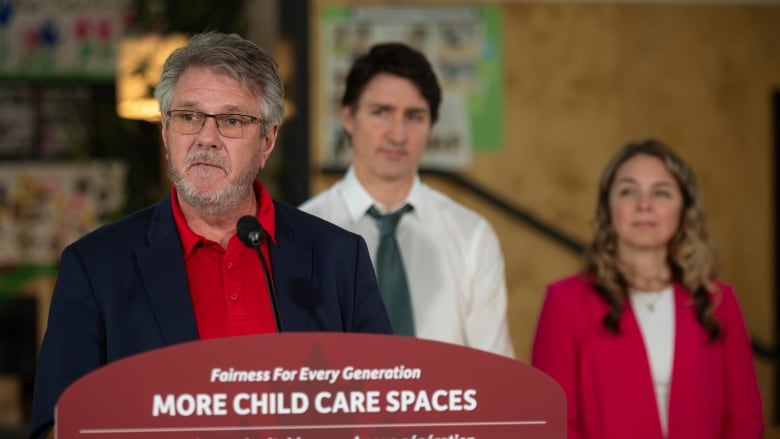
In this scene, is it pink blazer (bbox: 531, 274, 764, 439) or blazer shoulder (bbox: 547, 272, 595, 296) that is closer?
Result: pink blazer (bbox: 531, 274, 764, 439)

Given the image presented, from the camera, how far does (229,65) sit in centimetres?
186

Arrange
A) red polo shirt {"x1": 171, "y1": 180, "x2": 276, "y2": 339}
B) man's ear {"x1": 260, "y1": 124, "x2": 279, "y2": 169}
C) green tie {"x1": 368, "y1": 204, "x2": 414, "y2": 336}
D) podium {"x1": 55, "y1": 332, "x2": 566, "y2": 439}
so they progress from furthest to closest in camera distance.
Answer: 1. green tie {"x1": 368, "y1": 204, "x2": 414, "y2": 336}
2. man's ear {"x1": 260, "y1": 124, "x2": 279, "y2": 169}
3. red polo shirt {"x1": 171, "y1": 180, "x2": 276, "y2": 339}
4. podium {"x1": 55, "y1": 332, "x2": 566, "y2": 439}

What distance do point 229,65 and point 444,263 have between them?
1062mm

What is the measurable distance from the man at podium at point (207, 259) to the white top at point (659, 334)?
1156mm

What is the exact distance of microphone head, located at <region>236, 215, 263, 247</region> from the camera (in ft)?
5.65

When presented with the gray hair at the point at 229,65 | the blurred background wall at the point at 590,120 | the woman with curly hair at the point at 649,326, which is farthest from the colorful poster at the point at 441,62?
the gray hair at the point at 229,65

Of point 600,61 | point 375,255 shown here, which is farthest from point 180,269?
point 600,61

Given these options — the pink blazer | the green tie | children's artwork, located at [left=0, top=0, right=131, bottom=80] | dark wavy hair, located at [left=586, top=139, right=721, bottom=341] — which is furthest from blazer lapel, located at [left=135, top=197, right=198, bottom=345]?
children's artwork, located at [left=0, top=0, right=131, bottom=80]

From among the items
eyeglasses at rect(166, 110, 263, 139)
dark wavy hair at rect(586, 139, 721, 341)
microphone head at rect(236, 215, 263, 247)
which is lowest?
dark wavy hair at rect(586, 139, 721, 341)

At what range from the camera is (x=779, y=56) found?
506cm

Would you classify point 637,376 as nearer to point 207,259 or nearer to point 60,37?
point 207,259

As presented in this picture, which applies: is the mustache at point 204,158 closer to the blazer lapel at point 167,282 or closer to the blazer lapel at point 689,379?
the blazer lapel at point 167,282

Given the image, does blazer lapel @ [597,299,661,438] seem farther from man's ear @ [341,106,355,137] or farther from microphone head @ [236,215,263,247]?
microphone head @ [236,215,263,247]

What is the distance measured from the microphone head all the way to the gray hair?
0.24 metres
